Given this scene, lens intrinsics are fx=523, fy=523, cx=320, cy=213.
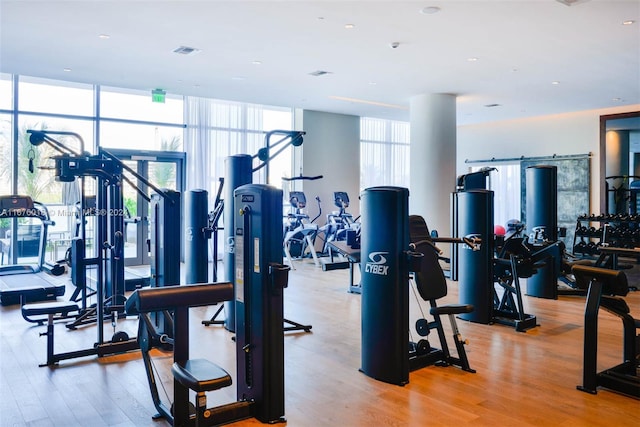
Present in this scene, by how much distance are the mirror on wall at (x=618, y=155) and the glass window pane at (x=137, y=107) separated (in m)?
8.83

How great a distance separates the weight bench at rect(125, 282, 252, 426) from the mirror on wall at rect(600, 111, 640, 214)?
1064 centimetres

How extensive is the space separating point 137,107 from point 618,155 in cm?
994

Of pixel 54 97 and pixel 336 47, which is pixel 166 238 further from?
pixel 54 97

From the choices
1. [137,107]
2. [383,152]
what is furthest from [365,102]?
[137,107]

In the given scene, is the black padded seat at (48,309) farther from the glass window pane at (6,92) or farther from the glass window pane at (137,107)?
the glass window pane at (137,107)

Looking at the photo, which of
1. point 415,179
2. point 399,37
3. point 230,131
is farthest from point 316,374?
point 230,131

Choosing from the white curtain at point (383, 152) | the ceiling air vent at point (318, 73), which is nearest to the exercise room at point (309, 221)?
the ceiling air vent at point (318, 73)

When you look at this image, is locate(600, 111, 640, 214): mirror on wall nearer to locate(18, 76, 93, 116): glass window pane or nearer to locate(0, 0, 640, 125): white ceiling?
locate(0, 0, 640, 125): white ceiling

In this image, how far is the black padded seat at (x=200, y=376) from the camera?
2.30 meters

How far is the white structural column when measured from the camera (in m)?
9.32

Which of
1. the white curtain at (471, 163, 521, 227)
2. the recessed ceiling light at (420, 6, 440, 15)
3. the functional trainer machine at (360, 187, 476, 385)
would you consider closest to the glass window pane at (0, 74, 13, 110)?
the recessed ceiling light at (420, 6, 440, 15)

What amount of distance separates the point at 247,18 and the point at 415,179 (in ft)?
16.9

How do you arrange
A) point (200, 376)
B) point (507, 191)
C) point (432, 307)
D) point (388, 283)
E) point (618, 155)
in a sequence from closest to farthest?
1. point (200, 376)
2. point (388, 283)
3. point (432, 307)
4. point (618, 155)
5. point (507, 191)

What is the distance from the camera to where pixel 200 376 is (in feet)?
7.78
